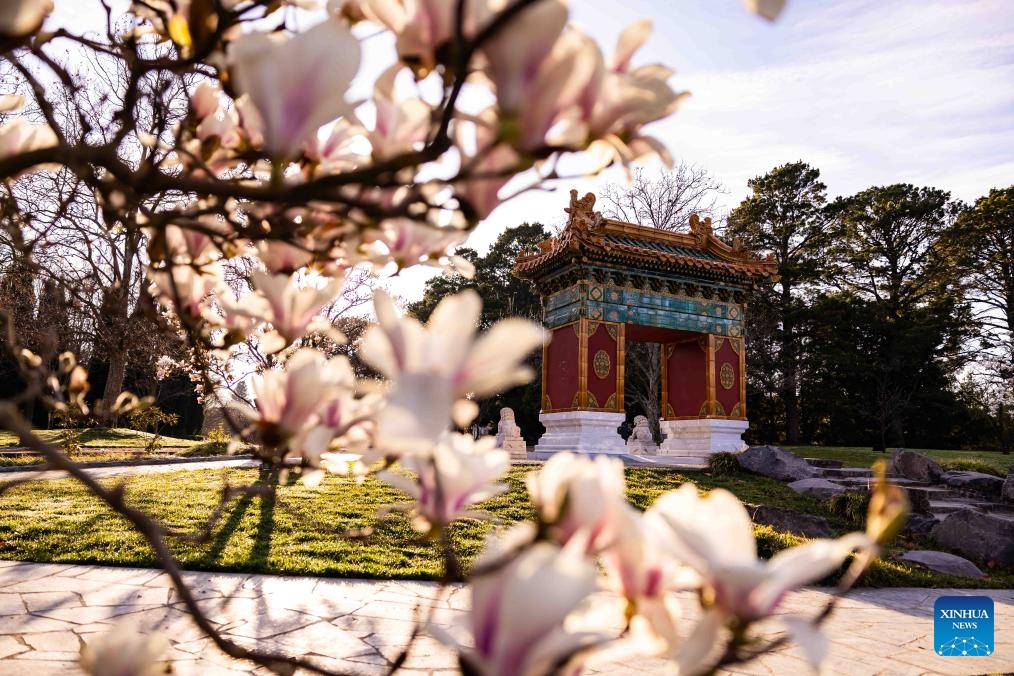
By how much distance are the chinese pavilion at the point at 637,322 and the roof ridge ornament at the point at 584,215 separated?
0.02m

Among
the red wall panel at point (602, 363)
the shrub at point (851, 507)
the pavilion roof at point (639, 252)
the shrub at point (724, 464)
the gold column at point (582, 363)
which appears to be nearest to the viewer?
the shrub at point (851, 507)

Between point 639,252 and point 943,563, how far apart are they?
748 cm

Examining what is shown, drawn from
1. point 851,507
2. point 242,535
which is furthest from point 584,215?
point 242,535

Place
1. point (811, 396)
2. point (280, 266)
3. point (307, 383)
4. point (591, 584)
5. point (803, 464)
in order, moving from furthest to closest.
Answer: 1. point (811, 396)
2. point (803, 464)
3. point (280, 266)
4. point (307, 383)
5. point (591, 584)

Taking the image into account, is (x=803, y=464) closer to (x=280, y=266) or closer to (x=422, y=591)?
(x=422, y=591)

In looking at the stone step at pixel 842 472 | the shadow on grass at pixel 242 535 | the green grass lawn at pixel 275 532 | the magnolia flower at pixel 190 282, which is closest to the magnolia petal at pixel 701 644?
the magnolia flower at pixel 190 282

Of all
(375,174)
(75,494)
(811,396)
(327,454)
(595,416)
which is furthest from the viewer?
(811,396)

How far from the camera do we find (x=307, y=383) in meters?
0.88

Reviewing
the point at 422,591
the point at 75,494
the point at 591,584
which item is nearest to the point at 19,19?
the point at 591,584

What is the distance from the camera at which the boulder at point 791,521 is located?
675cm

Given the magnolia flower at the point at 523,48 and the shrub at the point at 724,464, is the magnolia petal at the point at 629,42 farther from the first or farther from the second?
the shrub at the point at 724,464

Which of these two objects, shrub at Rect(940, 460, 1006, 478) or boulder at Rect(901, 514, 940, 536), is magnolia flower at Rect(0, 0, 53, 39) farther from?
shrub at Rect(940, 460, 1006, 478)

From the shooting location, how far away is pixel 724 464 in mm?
11016

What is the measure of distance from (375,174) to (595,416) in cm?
1182
